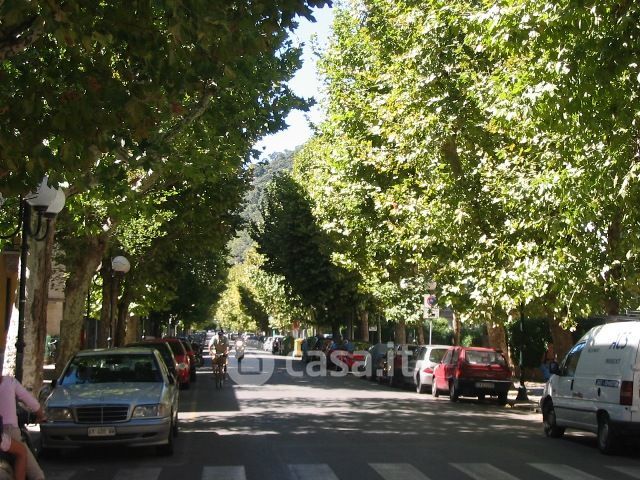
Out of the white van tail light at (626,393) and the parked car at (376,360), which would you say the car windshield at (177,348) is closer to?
the parked car at (376,360)

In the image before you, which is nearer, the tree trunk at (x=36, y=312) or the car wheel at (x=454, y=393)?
the tree trunk at (x=36, y=312)

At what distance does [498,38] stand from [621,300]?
27.5 feet

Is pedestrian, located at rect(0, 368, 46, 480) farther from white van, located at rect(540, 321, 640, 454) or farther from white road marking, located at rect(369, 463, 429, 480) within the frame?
white van, located at rect(540, 321, 640, 454)

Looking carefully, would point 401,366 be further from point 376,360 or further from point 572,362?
point 572,362

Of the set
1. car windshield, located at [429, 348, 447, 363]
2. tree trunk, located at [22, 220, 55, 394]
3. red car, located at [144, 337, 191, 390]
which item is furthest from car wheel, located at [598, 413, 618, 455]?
red car, located at [144, 337, 191, 390]

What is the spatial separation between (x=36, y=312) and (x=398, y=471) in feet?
30.7

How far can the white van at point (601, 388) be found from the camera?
44.1ft

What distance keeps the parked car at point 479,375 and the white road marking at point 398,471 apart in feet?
41.6

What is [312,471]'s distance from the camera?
11.2m

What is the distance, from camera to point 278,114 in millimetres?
20578

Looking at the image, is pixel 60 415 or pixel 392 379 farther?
pixel 392 379

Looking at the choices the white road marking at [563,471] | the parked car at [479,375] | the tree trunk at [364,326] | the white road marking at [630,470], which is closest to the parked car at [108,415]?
the white road marking at [563,471]

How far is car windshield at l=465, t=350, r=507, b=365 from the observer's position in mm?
24594

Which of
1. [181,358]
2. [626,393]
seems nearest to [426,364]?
[181,358]
